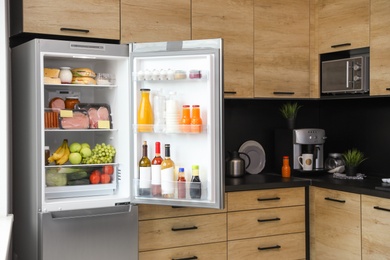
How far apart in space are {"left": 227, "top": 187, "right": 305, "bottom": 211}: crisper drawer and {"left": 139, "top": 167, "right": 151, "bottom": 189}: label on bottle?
23.7 inches

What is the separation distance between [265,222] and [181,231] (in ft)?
1.92

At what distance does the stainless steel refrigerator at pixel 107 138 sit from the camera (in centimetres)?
298

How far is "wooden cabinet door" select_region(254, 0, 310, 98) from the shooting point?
12.7 ft

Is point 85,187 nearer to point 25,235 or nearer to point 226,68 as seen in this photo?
point 25,235

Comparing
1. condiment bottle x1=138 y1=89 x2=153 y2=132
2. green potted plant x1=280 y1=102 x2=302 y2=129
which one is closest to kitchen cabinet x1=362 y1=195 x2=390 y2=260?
green potted plant x1=280 y1=102 x2=302 y2=129

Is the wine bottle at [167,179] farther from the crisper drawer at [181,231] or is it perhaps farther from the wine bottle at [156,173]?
the crisper drawer at [181,231]

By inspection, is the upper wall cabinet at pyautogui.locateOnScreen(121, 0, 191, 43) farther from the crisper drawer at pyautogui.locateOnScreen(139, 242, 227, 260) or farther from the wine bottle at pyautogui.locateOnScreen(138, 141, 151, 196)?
the crisper drawer at pyautogui.locateOnScreen(139, 242, 227, 260)

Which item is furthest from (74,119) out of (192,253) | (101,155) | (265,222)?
(265,222)

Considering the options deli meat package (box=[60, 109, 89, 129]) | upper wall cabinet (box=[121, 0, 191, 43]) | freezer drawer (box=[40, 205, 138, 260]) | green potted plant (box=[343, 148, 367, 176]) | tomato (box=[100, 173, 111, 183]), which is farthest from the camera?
green potted plant (box=[343, 148, 367, 176])

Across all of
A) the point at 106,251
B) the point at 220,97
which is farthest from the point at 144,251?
the point at 220,97

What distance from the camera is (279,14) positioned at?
3.94 metres

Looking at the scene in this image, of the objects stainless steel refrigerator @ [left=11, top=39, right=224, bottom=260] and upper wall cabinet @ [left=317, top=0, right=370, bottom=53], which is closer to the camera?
stainless steel refrigerator @ [left=11, top=39, right=224, bottom=260]

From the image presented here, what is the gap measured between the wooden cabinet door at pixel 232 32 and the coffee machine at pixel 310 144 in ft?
1.53

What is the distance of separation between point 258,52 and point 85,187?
1.51 m
